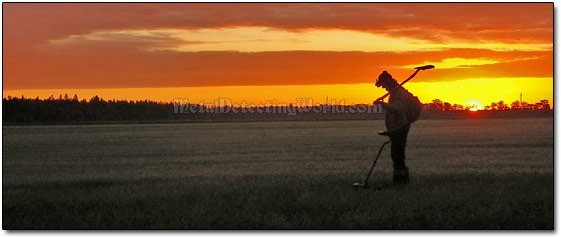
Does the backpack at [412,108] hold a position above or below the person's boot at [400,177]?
above

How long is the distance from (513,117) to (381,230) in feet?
210

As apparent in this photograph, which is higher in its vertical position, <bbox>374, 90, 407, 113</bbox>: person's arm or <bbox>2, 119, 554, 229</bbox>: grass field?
<bbox>374, 90, 407, 113</bbox>: person's arm

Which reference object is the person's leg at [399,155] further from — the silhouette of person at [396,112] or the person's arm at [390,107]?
the person's arm at [390,107]

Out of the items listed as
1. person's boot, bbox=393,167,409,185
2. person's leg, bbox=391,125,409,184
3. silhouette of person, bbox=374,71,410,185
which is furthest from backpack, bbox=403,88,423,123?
person's boot, bbox=393,167,409,185

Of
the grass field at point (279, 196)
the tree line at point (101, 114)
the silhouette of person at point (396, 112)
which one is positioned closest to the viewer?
the grass field at point (279, 196)

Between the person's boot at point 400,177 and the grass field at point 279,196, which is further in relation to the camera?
the person's boot at point 400,177

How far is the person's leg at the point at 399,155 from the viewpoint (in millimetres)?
14234

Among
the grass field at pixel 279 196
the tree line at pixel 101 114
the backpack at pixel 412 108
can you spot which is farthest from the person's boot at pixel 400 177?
the tree line at pixel 101 114

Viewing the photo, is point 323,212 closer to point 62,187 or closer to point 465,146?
point 62,187

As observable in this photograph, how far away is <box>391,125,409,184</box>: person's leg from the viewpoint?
14.2 metres

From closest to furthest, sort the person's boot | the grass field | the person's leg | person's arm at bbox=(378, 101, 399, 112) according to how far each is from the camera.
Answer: the grass field
person's arm at bbox=(378, 101, 399, 112)
the person's leg
the person's boot

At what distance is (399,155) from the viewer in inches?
567

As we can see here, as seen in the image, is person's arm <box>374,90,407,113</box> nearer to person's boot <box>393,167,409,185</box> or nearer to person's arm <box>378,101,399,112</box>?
person's arm <box>378,101,399,112</box>

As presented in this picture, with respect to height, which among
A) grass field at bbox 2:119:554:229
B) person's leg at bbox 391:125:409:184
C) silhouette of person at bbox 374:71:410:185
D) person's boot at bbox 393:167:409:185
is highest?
silhouette of person at bbox 374:71:410:185
